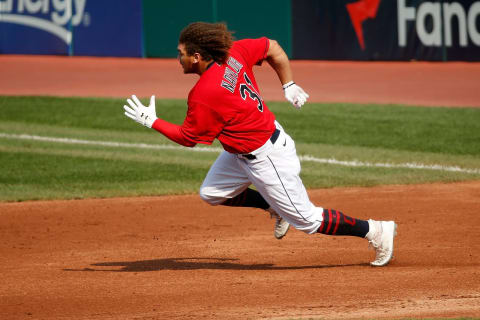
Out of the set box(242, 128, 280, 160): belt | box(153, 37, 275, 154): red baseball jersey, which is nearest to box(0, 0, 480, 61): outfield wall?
box(242, 128, 280, 160): belt

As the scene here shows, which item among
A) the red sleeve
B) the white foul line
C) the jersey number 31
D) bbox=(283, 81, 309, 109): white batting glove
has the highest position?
the jersey number 31

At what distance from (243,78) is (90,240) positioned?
2634 millimetres

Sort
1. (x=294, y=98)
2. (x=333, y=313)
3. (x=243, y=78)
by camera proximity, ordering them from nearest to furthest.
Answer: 1. (x=333, y=313)
2. (x=243, y=78)
3. (x=294, y=98)

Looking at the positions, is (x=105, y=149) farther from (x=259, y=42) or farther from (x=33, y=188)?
(x=259, y=42)

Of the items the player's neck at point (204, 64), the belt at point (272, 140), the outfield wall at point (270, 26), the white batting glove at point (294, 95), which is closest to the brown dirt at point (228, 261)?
the belt at point (272, 140)

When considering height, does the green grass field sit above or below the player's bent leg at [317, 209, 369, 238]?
below

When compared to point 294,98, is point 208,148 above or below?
below

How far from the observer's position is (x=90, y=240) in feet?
25.6

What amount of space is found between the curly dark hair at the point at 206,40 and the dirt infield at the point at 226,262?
1676 mm

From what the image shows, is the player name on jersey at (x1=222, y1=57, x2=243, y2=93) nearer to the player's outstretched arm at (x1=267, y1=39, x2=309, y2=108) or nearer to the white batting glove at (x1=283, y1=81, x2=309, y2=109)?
the player's outstretched arm at (x1=267, y1=39, x2=309, y2=108)

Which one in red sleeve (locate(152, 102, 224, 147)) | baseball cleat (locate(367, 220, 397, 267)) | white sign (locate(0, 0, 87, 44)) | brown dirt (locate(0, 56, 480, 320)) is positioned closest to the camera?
brown dirt (locate(0, 56, 480, 320))

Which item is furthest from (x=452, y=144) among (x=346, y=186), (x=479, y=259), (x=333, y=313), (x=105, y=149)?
(x=333, y=313)

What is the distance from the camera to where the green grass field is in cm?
1042

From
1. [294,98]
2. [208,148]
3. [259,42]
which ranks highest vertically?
[259,42]
